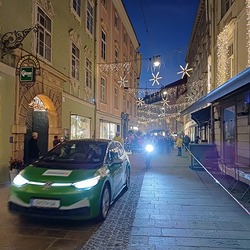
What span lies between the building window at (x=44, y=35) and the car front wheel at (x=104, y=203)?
23.4 ft

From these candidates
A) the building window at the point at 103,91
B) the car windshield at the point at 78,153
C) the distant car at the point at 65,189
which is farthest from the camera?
the building window at the point at 103,91

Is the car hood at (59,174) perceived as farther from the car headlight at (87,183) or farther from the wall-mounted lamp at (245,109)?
the wall-mounted lamp at (245,109)

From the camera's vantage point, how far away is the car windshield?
20.3ft

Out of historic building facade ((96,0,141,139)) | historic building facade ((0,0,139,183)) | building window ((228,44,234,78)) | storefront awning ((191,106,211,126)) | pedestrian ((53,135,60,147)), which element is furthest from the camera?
historic building facade ((96,0,141,139))

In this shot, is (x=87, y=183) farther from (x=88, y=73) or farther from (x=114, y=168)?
(x=88, y=73)

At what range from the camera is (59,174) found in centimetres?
531

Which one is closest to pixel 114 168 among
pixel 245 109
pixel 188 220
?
pixel 188 220

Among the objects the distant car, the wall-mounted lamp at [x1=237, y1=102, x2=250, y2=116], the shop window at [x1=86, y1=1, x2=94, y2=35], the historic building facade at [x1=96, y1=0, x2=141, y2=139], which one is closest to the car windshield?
the distant car

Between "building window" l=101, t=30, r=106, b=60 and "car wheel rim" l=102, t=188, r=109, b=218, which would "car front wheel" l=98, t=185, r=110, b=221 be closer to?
"car wheel rim" l=102, t=188, r=109, b=218

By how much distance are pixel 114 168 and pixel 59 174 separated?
153cm

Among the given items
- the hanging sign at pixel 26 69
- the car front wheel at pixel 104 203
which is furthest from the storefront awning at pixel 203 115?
the car front wheel at pixel 104 203

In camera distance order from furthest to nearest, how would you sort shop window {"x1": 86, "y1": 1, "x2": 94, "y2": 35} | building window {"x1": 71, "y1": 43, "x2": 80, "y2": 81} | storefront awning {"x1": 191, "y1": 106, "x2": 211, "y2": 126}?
shop window {"x1": 86, "y1": 1, "x2": 94, "y2": 35} < storefront awning {"x1": 191, "y1": 106, "x2": 211, "y2": 126} < building window {"x1": 71, "y1": 43, "x2": 80, "y2": 81}

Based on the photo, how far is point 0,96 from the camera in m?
8.39

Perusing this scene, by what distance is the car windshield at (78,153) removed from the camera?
6182mm
